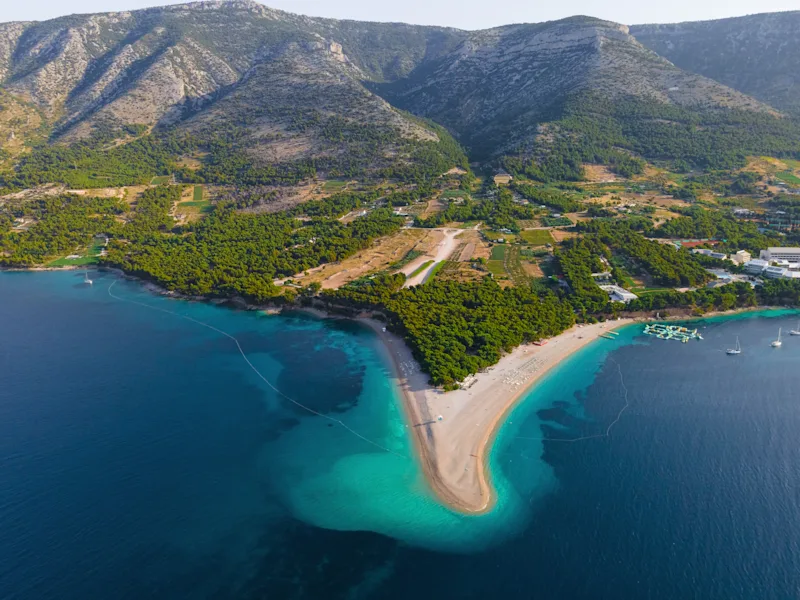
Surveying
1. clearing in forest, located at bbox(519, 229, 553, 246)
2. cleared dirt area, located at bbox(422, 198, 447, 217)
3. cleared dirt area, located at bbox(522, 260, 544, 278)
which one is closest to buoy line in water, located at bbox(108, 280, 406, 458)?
cleared dirt area, located at bbox(522, 260, 544, 278)

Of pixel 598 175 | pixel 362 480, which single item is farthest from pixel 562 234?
pixel 362 480

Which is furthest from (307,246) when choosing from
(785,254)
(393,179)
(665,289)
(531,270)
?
(785,254)

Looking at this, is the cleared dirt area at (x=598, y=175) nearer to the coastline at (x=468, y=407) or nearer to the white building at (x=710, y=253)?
the white building at (x=710, y=253)

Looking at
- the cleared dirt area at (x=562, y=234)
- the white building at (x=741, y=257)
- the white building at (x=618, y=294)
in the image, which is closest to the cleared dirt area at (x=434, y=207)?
the cleared dirt area at (x=562, y=234)

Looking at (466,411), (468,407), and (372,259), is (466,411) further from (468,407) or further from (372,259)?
(372,259)

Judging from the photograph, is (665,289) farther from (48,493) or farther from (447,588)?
(48,493)
